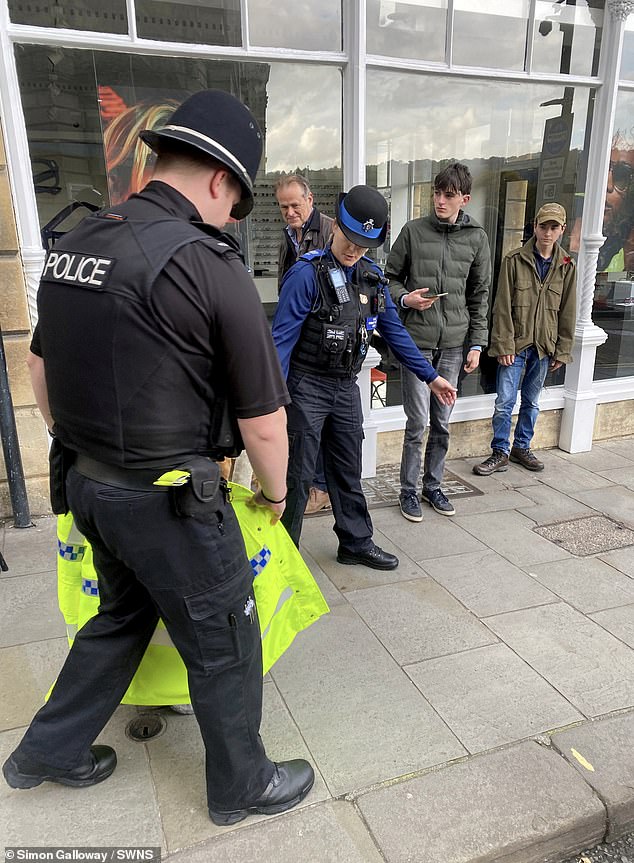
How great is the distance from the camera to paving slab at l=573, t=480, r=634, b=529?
172 inches

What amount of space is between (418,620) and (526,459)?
2.53 m

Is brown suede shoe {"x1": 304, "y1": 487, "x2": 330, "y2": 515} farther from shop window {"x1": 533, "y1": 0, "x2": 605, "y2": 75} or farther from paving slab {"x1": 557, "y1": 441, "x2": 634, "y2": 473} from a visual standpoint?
shop window {"x1": 533, "y1": 0, "x2": 605, "y2": 75}

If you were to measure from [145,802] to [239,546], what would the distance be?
0.99 m

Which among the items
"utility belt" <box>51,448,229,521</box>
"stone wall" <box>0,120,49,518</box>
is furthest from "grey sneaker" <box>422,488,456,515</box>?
"utility belt" <box>51,448,229,521</box>

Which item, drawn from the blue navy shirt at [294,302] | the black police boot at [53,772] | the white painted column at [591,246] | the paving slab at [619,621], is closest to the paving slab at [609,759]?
the paving slab at [619,621]

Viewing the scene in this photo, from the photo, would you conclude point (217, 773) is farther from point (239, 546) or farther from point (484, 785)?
point (484, 785)

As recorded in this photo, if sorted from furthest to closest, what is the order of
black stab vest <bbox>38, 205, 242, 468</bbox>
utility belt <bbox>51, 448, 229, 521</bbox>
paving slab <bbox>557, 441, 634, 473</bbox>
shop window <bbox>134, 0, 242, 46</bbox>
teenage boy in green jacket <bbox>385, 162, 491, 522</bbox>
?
1. paving slab <bbox>557, 441, 634, 473</bbox>
2. teenage boy in green jacket <bbox>385, 162, 491, 522</bbox>
3. shop window <bbox>134, 0, 242, 46</bbox>
4. utility belt <bbox>51, 448, 229, 521</bbox>
5. black stab vest <bbox>38, 205, 242, 468</bbox>

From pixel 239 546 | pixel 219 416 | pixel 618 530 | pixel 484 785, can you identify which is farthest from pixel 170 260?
pixel 618 530

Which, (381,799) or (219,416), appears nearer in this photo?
(219,416)

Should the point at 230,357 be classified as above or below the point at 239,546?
above

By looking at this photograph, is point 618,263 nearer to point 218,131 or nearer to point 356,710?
point 356,710

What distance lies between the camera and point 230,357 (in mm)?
1596

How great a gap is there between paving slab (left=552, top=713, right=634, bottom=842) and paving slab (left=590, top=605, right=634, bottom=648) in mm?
574

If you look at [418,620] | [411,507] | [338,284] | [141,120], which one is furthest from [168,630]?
[141,120]
